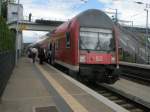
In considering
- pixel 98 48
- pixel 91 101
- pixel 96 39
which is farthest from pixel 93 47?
pixel 91 101

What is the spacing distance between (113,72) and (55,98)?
6.44 meters

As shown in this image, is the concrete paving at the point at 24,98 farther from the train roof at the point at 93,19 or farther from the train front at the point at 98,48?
the train roof at the point at 93,19

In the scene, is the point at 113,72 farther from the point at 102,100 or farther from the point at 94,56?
the point at 102,100

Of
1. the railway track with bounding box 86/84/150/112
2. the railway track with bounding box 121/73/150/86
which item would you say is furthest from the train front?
the railway track with bounding box 121/73/150/86

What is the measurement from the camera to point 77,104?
10109mm

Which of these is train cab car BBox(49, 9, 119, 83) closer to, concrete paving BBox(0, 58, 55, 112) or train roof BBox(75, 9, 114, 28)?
train roof BBox(75, 9, 114, 28)

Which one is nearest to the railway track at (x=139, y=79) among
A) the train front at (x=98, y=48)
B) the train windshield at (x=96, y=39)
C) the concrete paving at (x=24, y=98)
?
the train front at (x=98, y=48)

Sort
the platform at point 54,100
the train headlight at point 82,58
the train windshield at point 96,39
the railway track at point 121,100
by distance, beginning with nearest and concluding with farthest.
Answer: the platform at point 54,100 → the railway track at point 121,100 → the train headlight at point 82,58 → the train windshield at point 96,39

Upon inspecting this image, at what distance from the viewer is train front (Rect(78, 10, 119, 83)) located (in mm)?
17047

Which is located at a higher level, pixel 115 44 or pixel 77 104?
pixel 115 44

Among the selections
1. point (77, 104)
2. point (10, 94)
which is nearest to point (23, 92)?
point (10, 94)

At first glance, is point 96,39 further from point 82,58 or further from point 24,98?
point 24,98

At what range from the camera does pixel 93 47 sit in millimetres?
17375

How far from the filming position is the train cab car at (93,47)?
669 inches
